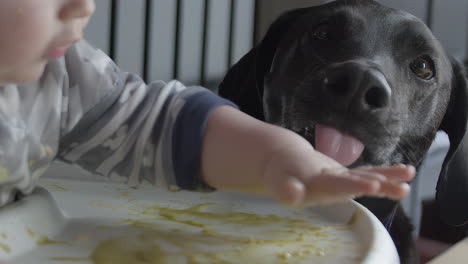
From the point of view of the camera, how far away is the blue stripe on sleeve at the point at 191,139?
1.95 feet

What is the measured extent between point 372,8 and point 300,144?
0.75m

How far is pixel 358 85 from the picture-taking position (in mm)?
891

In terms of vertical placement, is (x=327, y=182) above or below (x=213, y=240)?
above

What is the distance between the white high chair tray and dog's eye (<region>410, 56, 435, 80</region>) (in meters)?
0.56

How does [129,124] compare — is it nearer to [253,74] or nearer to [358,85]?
[358,85]

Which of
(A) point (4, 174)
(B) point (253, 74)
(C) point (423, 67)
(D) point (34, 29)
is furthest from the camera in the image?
(B) point (253, 74)

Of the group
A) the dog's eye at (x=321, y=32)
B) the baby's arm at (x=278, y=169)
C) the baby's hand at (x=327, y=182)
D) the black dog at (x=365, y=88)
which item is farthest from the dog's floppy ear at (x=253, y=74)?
the baby's hand at (x=327, y=182)

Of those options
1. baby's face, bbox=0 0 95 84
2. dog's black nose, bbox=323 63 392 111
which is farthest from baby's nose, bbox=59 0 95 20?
dog's black nose, bbox=323 63 392 111

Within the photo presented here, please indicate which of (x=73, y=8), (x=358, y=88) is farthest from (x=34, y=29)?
(x=358, y=88)

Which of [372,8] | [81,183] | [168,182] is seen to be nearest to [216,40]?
[372,8]

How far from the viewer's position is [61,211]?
0.65 metres

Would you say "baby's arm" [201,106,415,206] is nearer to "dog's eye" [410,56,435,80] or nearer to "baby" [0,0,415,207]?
"baby" [0,0,415,207]

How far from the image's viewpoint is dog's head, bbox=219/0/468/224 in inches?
37.1

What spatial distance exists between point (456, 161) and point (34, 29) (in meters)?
1.00
